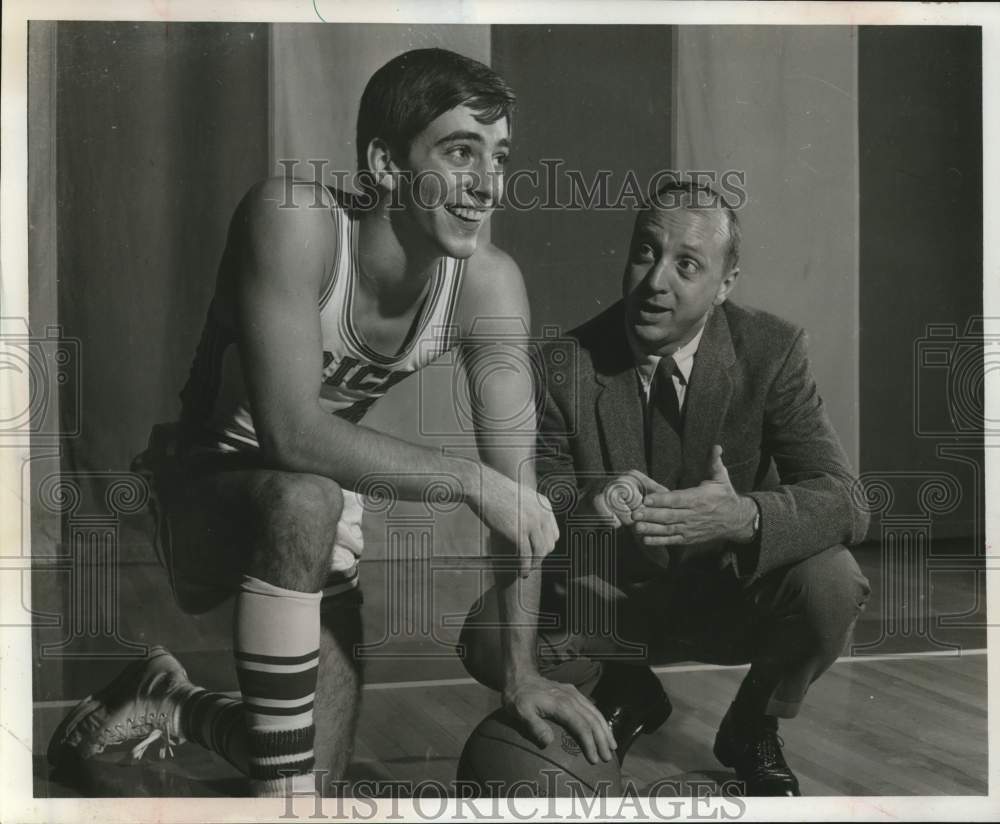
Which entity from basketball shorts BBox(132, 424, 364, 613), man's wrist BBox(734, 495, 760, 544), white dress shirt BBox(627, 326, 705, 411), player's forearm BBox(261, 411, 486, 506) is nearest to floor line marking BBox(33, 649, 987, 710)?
basketball shorts BBox(132, 424, 364, 613)

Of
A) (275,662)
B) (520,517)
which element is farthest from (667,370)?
(275,662)

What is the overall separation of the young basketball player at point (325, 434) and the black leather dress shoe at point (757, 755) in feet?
1.08

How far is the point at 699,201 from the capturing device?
9.81ft

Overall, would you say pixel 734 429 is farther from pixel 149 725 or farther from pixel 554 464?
pixel 149 725

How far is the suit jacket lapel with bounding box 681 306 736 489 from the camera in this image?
9.88 feet

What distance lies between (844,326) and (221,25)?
187cm

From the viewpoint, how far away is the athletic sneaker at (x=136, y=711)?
298cm

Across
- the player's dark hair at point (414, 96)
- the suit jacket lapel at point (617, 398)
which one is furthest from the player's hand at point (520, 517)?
the player's dark hair at point (414, 96)

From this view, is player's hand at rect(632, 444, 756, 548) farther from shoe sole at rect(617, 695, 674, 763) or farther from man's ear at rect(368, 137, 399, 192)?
man's ear at rect(368, 137, 399, 192)

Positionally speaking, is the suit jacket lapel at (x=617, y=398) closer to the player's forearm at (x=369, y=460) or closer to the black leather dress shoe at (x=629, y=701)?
the player's forearm at (x=369, y=460)

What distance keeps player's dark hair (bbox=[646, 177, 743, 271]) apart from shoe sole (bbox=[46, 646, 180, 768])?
1807 millimetres

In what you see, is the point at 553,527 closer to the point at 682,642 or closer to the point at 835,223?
the point at 682,642

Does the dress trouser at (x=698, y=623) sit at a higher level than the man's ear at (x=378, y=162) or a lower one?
lower

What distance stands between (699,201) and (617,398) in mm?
572
